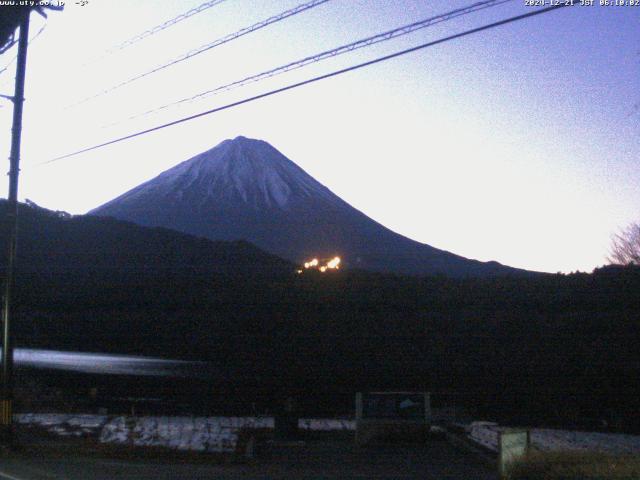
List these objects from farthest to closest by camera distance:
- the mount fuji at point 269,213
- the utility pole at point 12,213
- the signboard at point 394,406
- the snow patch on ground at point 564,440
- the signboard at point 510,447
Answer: the mount fuji at point 269,213, the signboard at point 394,406, the snow patch on ground at point 564,440, the utility pole at point 12,213, the signboard at point 510,447

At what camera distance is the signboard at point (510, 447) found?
428 inches

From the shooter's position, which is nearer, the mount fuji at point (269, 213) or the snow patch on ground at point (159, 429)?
the snow patch on ground at point (159, 429)

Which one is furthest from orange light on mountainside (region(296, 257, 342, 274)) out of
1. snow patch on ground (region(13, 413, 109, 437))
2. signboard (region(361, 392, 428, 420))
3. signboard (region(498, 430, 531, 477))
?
signboard (region(498, 430, 531, 477))

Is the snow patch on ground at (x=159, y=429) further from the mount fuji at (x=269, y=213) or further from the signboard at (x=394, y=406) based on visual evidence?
Answer: the mount fuji at (x=269, y=213)

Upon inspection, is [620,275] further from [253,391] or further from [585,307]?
[253,391]

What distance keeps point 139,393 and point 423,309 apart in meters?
17.7

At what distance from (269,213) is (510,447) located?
79.4m

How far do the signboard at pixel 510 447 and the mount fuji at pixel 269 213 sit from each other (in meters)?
57.5

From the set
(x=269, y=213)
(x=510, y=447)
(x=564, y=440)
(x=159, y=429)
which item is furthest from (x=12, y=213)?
(x=269, y=213)

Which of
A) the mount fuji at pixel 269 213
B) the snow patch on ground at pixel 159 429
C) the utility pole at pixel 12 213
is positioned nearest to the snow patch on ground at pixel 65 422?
the snow patch on ground at pixel 159 429

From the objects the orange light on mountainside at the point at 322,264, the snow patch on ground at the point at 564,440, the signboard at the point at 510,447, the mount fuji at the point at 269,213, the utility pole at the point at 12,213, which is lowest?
the snow patch on ground at the point at 564,440

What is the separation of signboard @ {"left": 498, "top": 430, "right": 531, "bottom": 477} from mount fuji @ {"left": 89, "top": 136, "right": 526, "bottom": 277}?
189 feet

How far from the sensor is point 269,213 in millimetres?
90125

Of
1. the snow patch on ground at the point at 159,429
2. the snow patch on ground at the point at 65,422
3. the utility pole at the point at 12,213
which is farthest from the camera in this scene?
the snow patch on ground at the point at 65,422
